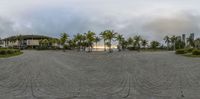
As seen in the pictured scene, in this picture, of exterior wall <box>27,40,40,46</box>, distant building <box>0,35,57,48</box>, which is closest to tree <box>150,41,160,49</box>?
distant building <box>0,35,57,48</box>

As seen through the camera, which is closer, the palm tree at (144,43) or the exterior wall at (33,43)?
the palm tree at (144,43)

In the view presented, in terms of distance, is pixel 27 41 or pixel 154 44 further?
pixel 27 41

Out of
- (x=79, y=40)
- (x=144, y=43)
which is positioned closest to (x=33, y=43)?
(x=79, y=40)

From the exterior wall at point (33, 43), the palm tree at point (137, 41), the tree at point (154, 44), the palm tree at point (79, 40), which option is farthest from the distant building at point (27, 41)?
the tree at point (154, 44)

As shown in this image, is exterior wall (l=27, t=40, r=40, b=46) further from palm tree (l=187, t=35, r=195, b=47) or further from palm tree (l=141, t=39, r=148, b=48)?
palm tree (l=187, t=35, r=195, b=47)

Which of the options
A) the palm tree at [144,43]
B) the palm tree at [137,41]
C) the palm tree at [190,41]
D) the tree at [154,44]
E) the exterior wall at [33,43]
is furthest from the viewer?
the exterior wall at [33,43]

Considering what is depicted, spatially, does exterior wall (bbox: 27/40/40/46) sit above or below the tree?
above

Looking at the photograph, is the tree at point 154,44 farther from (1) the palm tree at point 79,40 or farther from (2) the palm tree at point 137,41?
(1) the palm tree at point 79,40

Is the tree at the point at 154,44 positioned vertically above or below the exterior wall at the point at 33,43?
below

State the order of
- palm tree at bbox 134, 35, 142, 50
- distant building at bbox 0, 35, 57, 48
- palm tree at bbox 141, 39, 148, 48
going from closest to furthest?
palm tree at bbox 134, 35, 142, 50 < palm tree at bbox 141, 39, 148, 48 < distant building at bbox 0, 35, 57, 48

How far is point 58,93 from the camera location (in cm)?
941

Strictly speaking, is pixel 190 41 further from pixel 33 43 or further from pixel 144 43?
pixel 33 43

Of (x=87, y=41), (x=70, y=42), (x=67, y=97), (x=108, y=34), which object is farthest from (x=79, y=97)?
(x=70, y=42)

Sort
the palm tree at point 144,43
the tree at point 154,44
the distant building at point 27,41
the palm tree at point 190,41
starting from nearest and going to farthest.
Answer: the palm tree at point 190,41 < the palm tree at point 144,43 < the tree at point 154,44 < the distant building at point 27,41
